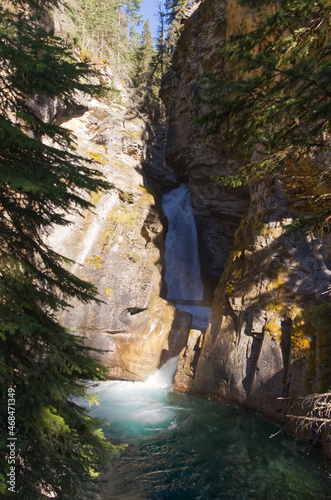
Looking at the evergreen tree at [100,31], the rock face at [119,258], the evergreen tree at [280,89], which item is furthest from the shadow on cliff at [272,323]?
the evergreen tree at [100,31]

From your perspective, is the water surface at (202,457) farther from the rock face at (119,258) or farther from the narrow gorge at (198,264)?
the rock face at (119,258)

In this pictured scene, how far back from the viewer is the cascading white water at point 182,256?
19125 millimetres

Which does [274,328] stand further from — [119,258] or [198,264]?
[198,264]

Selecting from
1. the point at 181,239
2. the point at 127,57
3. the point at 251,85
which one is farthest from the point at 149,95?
the point at 251,85

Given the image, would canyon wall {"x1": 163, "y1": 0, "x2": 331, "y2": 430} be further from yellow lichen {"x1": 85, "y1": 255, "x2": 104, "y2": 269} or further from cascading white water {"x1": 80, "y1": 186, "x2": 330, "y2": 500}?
yellow lichen {"x1": 85, "y1": 255, "x2": 104, "y2": 269}

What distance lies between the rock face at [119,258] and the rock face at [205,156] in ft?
12.1

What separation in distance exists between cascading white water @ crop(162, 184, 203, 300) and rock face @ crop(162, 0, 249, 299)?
1.96 ft

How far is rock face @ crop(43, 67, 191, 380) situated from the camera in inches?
482

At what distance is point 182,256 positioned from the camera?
1941cm

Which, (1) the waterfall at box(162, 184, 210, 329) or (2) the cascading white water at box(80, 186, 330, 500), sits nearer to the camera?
(2) the cascading white water at box(80, 186, 330, 500)

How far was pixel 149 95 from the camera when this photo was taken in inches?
1045

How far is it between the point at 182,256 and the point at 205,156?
672cm

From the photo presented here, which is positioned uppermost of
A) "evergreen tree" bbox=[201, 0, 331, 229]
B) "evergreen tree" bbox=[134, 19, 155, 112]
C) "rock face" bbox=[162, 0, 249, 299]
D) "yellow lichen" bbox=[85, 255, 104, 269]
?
"evergreen tree" bbox=[134, 19, 155, 112]

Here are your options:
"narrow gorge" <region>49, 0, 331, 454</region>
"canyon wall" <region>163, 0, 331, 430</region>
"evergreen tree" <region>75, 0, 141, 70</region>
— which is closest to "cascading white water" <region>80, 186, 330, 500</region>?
"narrow gorge" <region>49, 0, 331, 454</region>
